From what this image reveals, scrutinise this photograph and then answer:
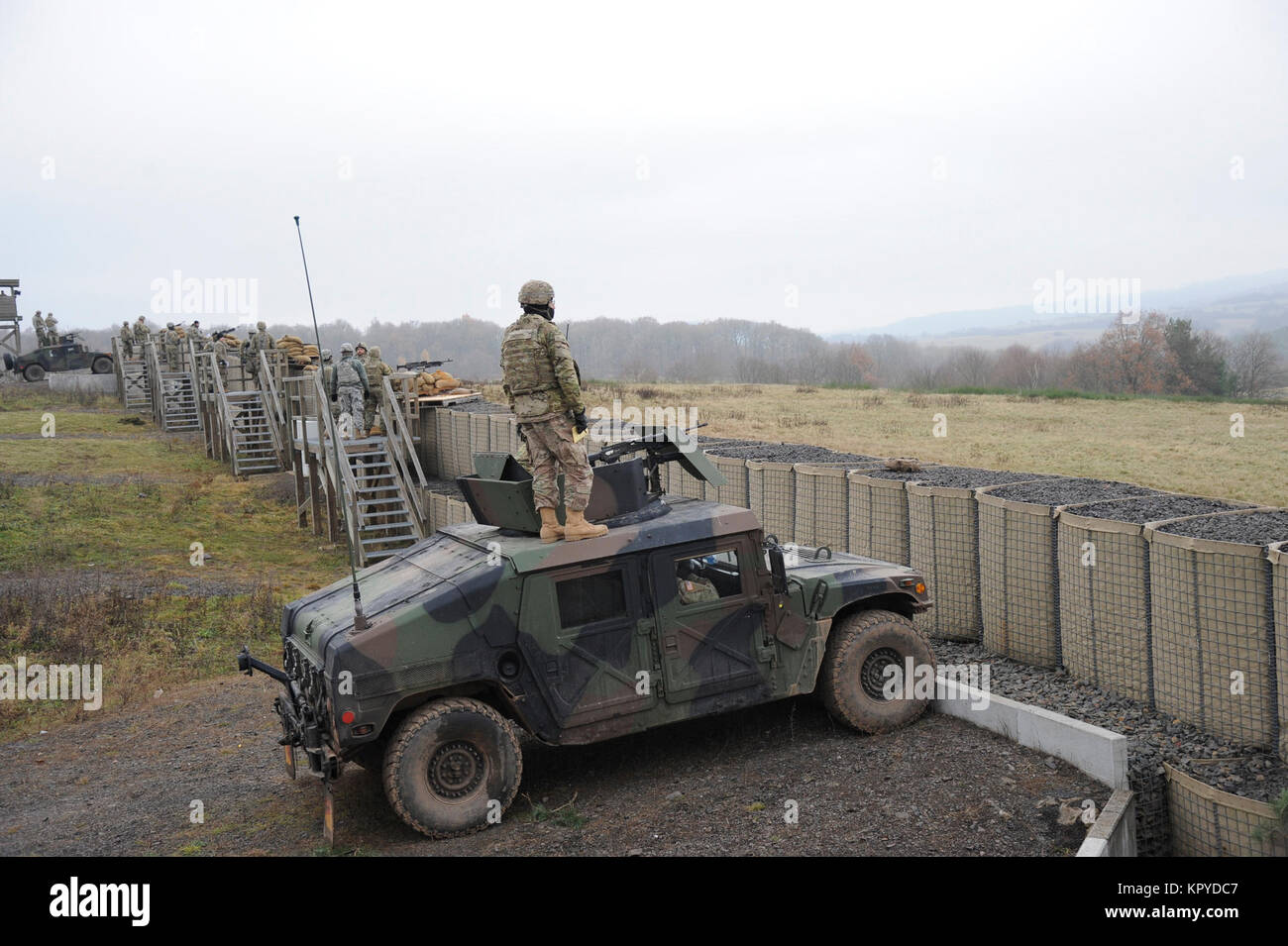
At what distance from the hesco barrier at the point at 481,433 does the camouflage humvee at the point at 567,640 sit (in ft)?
39.1

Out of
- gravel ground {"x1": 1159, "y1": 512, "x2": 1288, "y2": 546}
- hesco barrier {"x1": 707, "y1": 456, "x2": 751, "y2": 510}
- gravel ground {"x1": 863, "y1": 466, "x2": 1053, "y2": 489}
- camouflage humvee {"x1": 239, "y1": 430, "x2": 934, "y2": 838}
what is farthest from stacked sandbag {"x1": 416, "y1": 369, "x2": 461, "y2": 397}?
gravel ground {"x1": 1159, "y1": 512, "x2": 1288, "y2": 546}

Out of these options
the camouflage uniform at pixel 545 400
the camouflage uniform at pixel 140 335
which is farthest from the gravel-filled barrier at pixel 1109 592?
the camouflage uniform at pixel 140 335

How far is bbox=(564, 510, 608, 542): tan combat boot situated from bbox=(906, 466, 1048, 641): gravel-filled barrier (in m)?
A: 3.82

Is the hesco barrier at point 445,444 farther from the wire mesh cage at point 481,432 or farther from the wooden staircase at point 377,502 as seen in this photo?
the wooden staircase at point 377,502

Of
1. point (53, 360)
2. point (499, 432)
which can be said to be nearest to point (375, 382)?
point (499, 432)

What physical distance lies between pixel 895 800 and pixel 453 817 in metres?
2.68

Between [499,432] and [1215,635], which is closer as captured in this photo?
[1215,635]

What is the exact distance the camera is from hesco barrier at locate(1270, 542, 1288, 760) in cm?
656

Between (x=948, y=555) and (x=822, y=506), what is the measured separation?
1.77 metres

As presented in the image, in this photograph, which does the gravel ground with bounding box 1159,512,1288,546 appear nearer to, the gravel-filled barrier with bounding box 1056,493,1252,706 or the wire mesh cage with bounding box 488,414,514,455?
the gravel-filled barrier with bounding box 1056,493,1252,706

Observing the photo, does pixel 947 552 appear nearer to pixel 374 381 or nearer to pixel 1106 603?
pixel 1106 603

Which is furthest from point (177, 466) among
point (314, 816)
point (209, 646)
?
point (314, 816)

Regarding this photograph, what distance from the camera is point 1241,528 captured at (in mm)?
7637

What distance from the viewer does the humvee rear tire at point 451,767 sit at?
6590 mm
